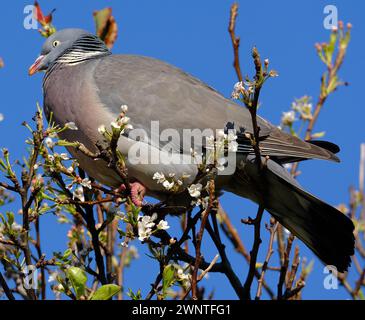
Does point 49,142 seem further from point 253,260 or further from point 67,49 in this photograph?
point 67,49

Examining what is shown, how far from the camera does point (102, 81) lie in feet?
12.9

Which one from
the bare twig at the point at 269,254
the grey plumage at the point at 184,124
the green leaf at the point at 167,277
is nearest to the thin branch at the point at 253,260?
the bare twig at the point at 269,254

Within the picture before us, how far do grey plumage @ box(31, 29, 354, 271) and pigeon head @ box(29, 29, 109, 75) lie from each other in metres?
0.18

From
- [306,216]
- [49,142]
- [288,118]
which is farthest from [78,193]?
[288,118]

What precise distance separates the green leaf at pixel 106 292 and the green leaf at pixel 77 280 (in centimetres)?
12

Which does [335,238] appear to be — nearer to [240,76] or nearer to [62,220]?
[240,76]

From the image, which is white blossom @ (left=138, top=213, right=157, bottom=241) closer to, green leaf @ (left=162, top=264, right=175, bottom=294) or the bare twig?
green leaf @ (left=162, top=264, right=175, bottom=294)

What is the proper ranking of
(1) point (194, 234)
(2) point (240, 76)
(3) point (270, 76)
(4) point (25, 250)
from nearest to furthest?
(3) point (270, 76)
(4) point (25, 250)
(1) point (194, 234)
(2) point (240, 76)

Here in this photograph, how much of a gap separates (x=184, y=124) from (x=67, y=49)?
104 cm

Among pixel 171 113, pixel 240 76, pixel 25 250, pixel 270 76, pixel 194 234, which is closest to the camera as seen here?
pixel 270 76

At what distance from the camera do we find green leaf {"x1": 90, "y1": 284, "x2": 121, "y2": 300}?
2566mm

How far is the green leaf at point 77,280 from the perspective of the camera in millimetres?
2695
